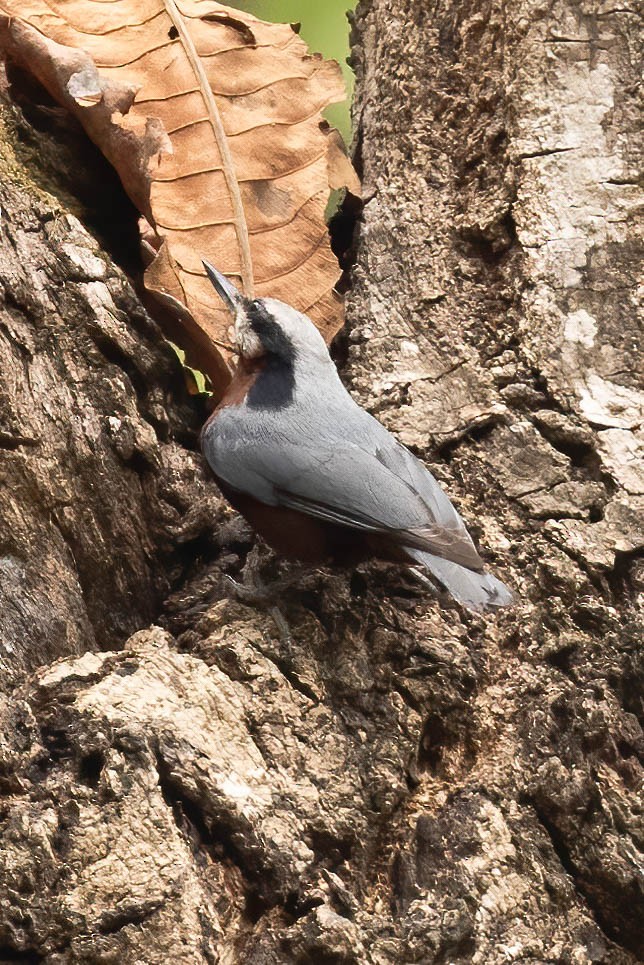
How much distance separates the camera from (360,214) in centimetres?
276

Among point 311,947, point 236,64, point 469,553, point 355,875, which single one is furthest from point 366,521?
point 236,64

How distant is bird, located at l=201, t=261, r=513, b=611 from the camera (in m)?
2.09

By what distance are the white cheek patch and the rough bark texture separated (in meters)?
0.21

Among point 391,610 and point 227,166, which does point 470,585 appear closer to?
point 391,610

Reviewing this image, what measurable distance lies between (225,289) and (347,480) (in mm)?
578

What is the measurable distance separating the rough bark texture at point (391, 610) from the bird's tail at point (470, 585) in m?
0.07

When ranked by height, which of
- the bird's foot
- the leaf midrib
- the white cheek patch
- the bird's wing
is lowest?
the bird's foot

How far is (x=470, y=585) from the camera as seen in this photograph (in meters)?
2.02

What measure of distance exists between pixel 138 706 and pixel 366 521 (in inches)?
24.9

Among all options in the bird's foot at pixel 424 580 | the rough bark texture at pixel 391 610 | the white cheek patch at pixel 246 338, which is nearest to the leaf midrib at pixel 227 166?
the white cheek patch at pixel 246 338

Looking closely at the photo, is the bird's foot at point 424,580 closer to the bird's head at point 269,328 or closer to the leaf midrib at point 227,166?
the bird's head at point 269,328

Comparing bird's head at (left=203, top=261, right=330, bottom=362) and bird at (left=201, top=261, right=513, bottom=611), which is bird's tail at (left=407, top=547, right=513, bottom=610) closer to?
bird at (left=201, top=261, right=513, bottom=611)

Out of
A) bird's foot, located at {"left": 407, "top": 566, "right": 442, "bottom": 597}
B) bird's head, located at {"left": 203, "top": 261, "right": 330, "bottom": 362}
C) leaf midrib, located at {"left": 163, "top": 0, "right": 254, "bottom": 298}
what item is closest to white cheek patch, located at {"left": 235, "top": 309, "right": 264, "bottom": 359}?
bird's head, located at {"left": 203, "top": 261, "right": 330, "bottom": 362}

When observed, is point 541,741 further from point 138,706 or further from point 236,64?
point 236,64
